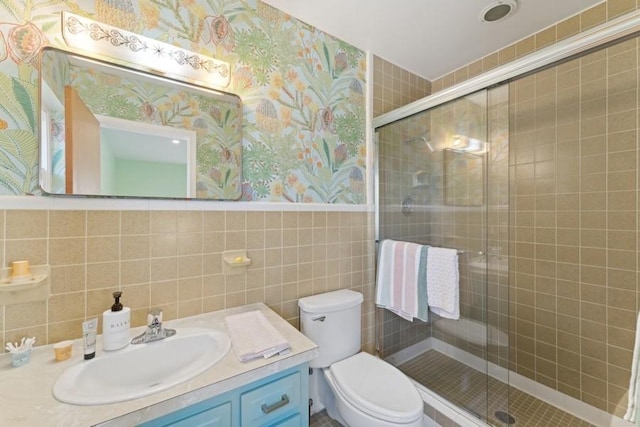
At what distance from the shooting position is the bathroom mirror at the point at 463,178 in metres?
1.53

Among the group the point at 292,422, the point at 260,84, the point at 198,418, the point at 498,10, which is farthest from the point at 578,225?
the point at 198,418

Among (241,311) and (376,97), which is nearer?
(241,311)

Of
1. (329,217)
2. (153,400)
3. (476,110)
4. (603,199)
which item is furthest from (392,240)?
(153,400)

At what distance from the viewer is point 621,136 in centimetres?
149

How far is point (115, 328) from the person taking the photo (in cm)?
96

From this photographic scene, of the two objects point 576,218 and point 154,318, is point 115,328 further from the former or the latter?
point 576,218

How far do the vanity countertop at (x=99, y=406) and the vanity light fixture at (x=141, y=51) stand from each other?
1148mm

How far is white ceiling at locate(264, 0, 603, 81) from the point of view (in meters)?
1.46

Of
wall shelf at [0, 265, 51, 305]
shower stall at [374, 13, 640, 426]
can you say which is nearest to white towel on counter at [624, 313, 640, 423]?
shower stall at [374, 13, 640, 426]

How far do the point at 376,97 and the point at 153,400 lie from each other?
202cm

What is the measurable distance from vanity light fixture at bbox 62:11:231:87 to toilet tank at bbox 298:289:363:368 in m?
1.26

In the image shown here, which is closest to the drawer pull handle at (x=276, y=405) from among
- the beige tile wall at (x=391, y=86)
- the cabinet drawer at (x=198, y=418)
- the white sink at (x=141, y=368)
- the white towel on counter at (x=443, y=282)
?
the cabinet drawer at (x=198, y=418)

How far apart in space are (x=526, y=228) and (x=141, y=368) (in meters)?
2.35

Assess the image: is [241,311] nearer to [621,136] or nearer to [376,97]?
[376,97]
